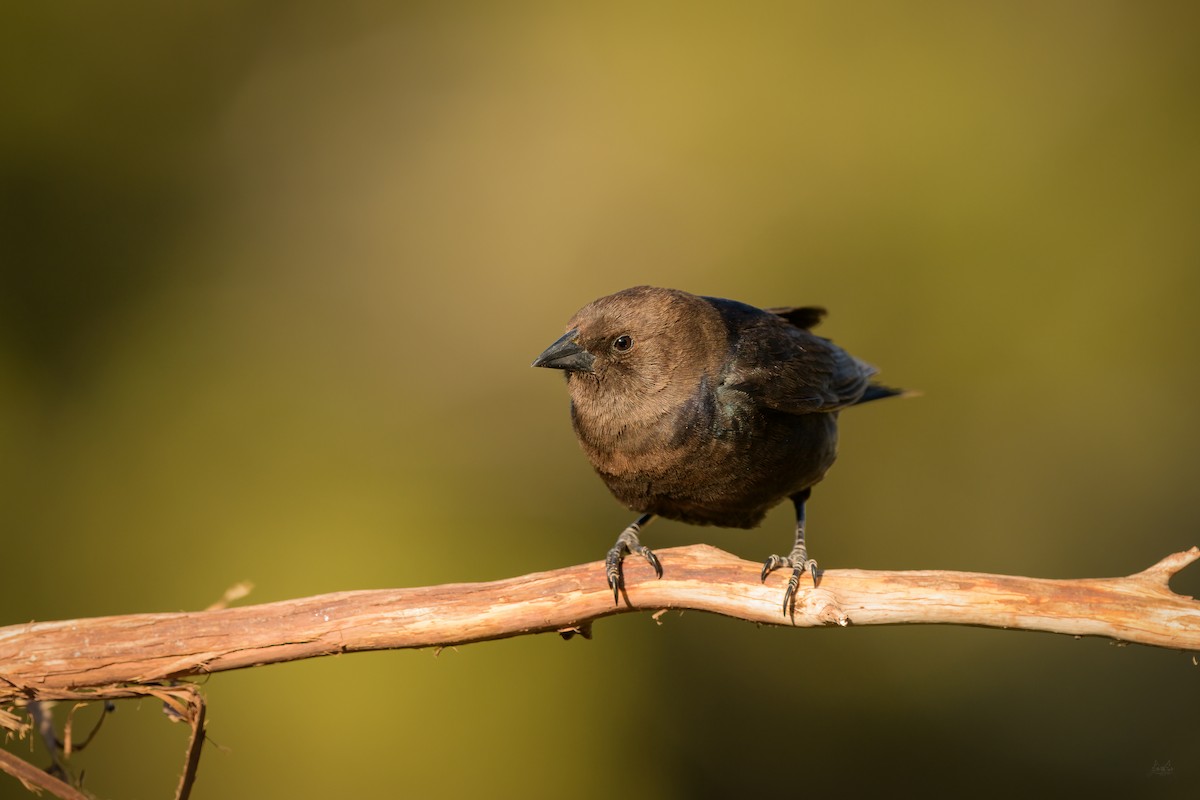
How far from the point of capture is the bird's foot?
341cm

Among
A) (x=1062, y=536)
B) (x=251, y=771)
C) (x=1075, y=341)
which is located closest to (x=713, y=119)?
(x=1075, y=341)

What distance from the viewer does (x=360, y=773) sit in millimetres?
6605

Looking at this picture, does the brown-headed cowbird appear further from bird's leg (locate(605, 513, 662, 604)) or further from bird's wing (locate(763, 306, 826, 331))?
bird's wing (locate(763, 306, 826, 331))

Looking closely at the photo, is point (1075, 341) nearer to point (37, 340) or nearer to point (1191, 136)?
point (1191, 136)

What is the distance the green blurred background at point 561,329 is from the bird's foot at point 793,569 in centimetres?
330

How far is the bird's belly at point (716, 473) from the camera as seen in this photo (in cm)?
393

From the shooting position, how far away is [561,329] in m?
8.73

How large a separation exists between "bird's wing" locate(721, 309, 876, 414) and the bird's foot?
63 centimetres

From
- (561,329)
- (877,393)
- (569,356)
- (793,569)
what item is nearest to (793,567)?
(793,569)

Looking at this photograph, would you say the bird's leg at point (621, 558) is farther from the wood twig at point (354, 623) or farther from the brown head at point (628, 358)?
the brown head at point (628, 358)

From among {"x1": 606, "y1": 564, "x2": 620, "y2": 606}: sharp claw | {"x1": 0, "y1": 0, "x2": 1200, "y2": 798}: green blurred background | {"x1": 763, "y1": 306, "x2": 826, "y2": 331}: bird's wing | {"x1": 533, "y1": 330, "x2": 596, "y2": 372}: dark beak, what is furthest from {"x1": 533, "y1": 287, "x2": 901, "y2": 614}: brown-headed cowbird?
{"x1": 0, "y1": 0, "x2": 1200, "y2": 798}: green blurred background

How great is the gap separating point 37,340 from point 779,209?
18.3 feet

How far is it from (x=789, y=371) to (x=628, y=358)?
2.27ft

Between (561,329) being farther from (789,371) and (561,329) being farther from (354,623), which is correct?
(354,623)
